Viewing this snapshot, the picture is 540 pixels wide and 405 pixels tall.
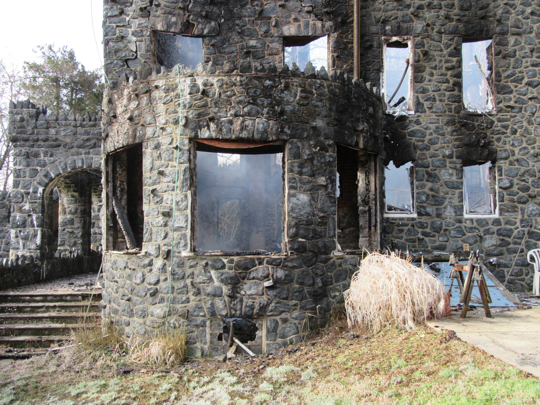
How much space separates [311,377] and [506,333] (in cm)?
248

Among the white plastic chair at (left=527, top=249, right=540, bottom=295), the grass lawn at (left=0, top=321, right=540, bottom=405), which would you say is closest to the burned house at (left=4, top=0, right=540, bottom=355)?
the white plastic chair at (left=527, top=249, right=540, bottom=295)

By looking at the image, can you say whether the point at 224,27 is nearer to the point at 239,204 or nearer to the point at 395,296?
the point at 395,296

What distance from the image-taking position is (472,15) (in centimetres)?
993

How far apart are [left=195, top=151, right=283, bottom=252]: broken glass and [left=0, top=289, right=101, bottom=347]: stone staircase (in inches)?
354

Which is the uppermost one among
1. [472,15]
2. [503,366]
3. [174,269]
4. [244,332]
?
[472,15]

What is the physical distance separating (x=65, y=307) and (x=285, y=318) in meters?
4.68

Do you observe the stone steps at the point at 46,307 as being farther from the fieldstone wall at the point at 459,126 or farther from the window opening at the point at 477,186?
the window opening at the point at 477,186

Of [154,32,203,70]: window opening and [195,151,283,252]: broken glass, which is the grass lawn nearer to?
[154,32,203,70]: window opening

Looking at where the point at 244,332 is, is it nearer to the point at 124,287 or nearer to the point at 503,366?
the point at 124,287

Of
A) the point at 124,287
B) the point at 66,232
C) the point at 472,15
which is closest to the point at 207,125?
the point at 124,287

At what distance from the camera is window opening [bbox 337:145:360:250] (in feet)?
33.7

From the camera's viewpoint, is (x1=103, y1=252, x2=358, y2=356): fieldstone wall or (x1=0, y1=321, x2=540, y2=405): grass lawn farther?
(x1=103, y1=252, x2=358, y2=356): fieldstone wall

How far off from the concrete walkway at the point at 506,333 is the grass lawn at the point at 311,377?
0.57 feet

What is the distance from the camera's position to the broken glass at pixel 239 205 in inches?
683
